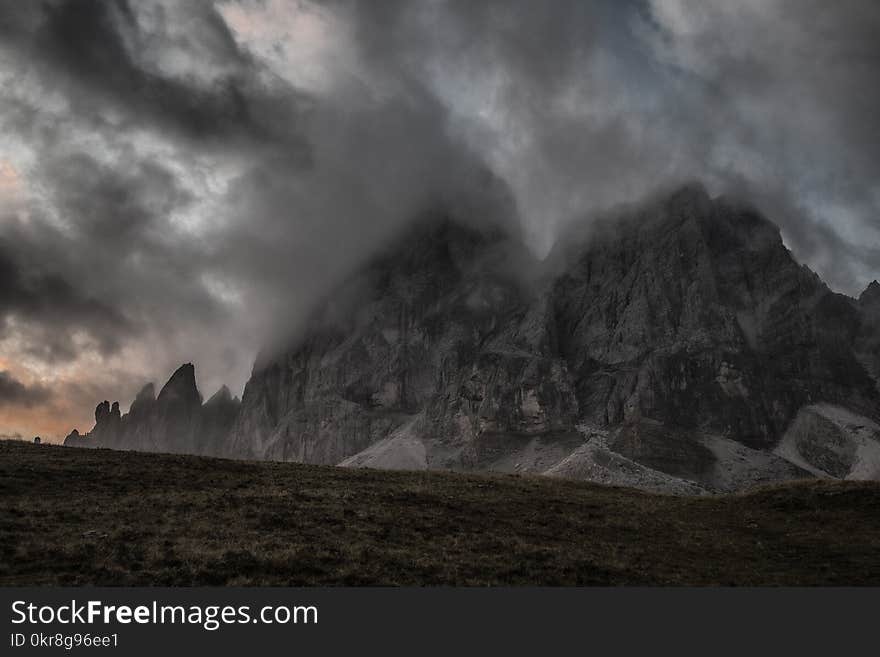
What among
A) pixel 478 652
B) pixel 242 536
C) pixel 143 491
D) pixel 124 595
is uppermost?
pixel 143 491

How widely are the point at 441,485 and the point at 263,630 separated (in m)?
25.8

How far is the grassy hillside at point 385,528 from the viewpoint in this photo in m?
24.7

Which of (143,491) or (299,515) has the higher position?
(143,491)

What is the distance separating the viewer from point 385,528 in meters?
31.5

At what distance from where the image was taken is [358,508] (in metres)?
35.3

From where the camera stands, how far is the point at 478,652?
728 inches

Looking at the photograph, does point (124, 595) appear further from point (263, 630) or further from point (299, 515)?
point (299, 515)

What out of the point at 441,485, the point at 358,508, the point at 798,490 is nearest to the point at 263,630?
the point at 358,508

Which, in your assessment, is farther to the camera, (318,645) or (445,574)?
(445,574)

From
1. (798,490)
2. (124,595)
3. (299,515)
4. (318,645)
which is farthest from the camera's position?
(798,490)

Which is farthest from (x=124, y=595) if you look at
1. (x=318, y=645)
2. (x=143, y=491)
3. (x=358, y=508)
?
(x=143, y=491)

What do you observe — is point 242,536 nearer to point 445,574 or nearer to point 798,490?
point 445,574

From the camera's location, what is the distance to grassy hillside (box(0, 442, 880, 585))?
972 inches

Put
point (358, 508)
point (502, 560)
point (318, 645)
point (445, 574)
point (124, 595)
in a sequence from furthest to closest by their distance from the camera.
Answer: point (358, 508), point (502, 560), point (445, 574), point (124, 595), point (318, 645)
